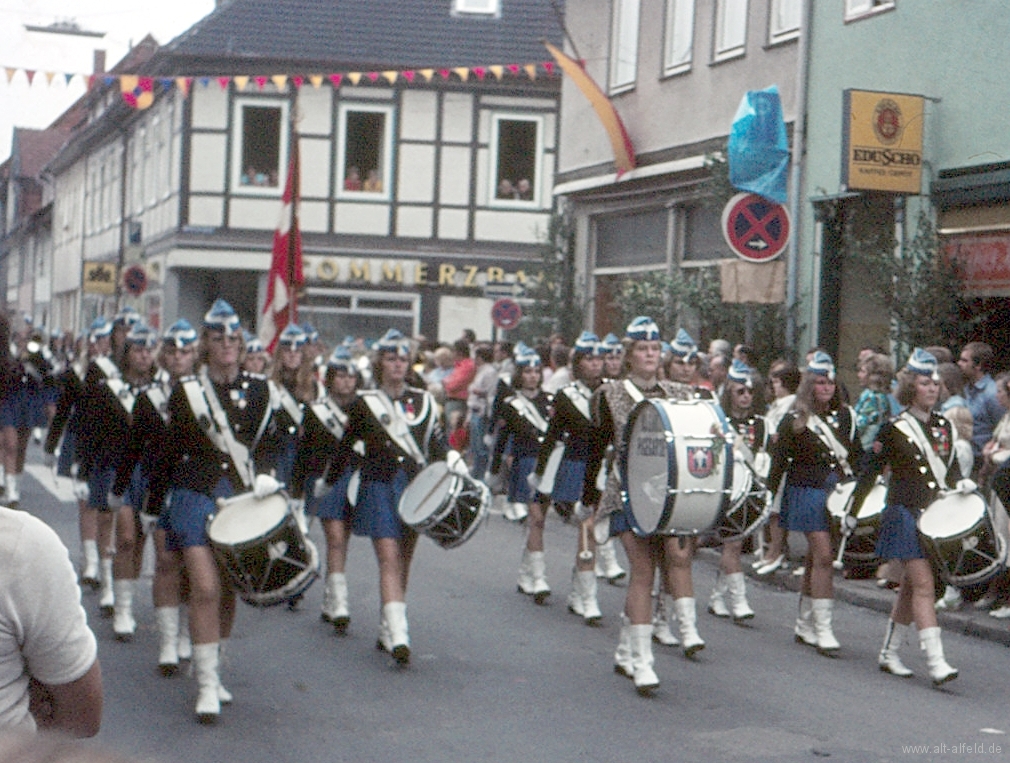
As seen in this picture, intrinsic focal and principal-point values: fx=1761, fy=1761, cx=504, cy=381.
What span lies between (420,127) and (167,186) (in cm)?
592

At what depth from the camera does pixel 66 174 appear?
61406 millimetres

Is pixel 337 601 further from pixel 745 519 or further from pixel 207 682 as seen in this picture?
pixel 207 682

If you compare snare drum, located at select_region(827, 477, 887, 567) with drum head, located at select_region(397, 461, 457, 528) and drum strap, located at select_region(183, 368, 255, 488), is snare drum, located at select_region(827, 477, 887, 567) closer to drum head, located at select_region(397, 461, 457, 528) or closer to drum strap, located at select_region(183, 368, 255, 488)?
drum head, located at select_region(397, 461, 457, 528)

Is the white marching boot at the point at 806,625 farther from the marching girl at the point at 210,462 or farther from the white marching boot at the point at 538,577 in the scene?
the marching girl at the point at 210,462

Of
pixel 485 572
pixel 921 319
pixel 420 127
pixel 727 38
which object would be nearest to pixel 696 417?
pixel 485 572

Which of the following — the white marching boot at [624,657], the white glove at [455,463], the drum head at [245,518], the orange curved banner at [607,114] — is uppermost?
the orange curved banner at [607,114]

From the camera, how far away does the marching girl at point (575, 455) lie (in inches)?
444

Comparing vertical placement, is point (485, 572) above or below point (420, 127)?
below

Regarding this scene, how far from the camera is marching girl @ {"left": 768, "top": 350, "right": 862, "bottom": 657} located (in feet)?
33.1

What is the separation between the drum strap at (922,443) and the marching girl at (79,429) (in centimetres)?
502

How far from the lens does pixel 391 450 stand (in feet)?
31.0

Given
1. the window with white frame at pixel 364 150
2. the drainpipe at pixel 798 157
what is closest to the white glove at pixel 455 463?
the drainpipe at pixel 798 157

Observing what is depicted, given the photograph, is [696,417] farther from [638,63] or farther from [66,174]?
[66,174]

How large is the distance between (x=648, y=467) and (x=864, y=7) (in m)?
11.6
